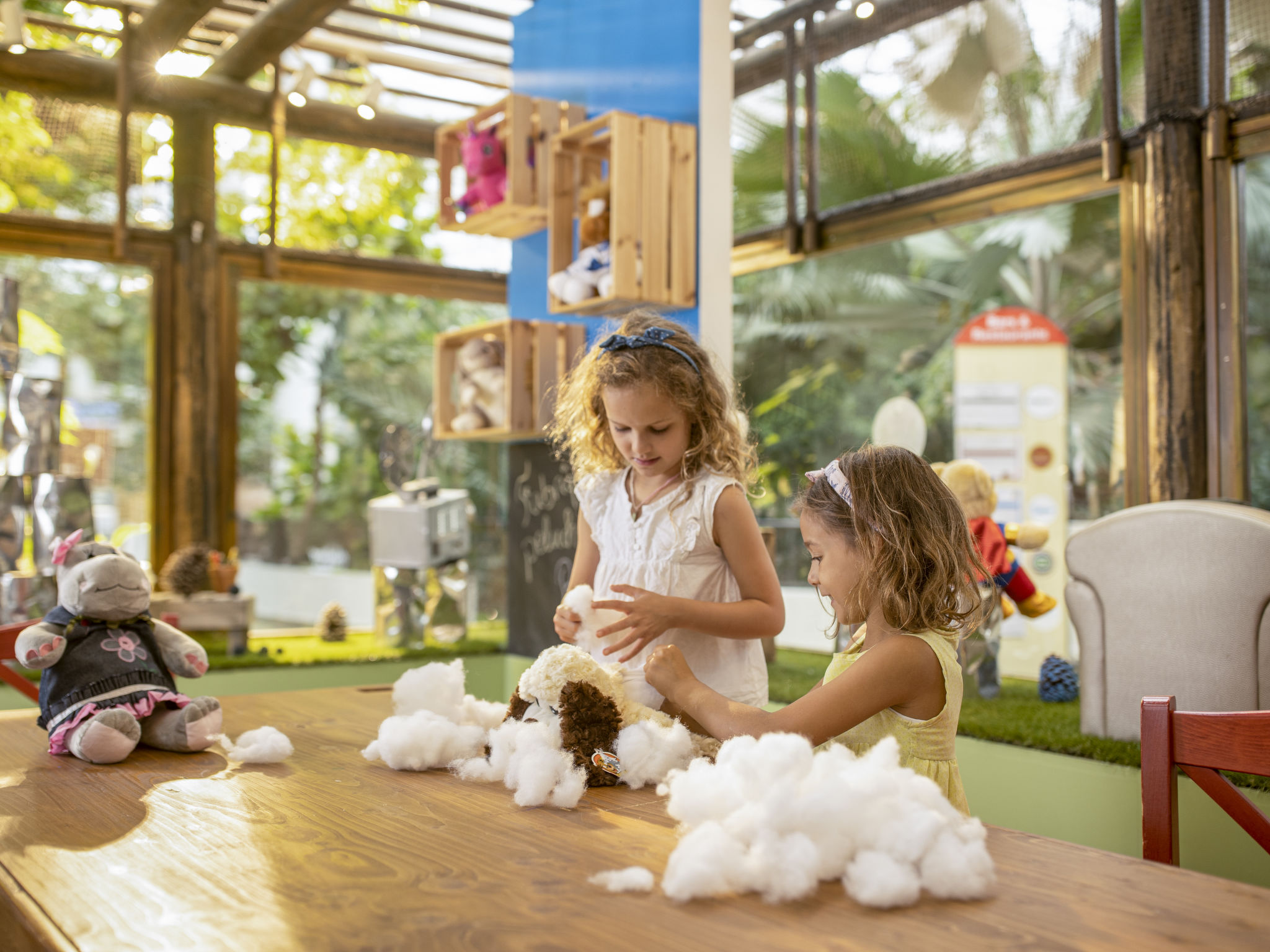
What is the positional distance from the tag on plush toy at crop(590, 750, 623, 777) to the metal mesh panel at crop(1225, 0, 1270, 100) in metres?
2.68

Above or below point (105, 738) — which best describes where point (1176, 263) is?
above

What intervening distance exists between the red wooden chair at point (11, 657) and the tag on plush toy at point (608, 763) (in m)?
1.09

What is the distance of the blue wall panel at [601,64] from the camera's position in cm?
318

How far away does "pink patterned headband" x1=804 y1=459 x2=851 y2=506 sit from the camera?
1359mm

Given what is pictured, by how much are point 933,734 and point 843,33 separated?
341cm

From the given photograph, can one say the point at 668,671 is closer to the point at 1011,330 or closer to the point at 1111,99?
the point at 1111,99

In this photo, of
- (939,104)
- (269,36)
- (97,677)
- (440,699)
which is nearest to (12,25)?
(269,36)

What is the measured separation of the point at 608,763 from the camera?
49.1 inches

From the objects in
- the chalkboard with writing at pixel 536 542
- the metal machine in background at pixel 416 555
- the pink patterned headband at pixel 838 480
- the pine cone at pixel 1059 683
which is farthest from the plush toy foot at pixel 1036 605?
the metal machine in background at pixel 416 555

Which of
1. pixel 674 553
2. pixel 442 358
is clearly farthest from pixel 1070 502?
pixel 674 553

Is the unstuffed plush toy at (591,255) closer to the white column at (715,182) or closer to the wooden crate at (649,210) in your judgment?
the wooden crate at (649,210)

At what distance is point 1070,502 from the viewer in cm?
398

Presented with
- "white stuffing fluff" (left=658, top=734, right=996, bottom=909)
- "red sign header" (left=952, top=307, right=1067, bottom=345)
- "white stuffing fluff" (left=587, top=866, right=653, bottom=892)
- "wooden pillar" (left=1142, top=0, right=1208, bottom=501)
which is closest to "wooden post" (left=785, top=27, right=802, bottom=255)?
"red sign header" (left=952, top=307, right=1067, bottom=345)

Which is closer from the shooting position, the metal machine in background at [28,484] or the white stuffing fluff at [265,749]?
the white stuffing fluff at [265,749]
